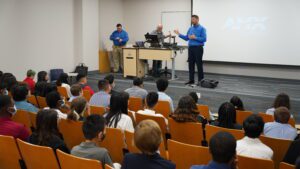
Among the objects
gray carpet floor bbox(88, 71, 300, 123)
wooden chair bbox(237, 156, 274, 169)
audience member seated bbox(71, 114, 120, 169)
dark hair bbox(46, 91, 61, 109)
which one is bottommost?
gray carpet floor bbox(88, 71, 300, 123)

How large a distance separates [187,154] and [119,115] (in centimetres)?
113

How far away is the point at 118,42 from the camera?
→ 11.8 m

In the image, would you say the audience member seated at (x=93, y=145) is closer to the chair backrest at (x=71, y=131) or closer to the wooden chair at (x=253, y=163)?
the chair backrest at (x=71, y=131)

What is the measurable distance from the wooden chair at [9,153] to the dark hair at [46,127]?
21 cm

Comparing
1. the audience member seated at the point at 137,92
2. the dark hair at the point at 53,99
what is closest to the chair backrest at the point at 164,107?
the audience member seated at the point at 137,92

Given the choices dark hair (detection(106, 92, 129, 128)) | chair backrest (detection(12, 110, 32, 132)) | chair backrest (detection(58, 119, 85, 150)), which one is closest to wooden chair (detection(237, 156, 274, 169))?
dark hair (detection(106, 92, 129, 128))

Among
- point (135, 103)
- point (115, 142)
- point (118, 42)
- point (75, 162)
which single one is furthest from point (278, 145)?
point (118, 42)

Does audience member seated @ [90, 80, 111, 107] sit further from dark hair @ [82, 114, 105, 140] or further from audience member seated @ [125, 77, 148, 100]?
dark hair @ [82, 114, 105, 140]

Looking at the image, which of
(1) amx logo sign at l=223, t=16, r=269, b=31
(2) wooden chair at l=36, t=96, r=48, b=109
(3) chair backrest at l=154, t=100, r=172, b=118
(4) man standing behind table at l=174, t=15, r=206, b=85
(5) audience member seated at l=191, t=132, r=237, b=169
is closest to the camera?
(5) audience member seated at l=191, t=132, r=237, b=169

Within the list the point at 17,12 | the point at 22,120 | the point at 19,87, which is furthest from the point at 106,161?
A: the point at 17,12

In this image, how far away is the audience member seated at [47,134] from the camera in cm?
282

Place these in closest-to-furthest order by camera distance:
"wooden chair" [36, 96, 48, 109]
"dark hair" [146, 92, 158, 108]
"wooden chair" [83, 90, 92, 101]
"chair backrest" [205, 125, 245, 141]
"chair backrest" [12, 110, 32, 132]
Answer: "chair backrest" [205, 125, 245, 141] < "chair backrest" [12, 110, 32, 132] < "dark hair" [146, 92, 158, 108] < "wooden chair" [36, 96, 48, 109] < "wooden chair" [83, 90, 92, 101]

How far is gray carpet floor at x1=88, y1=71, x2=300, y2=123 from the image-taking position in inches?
287

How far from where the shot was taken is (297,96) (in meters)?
8.06
